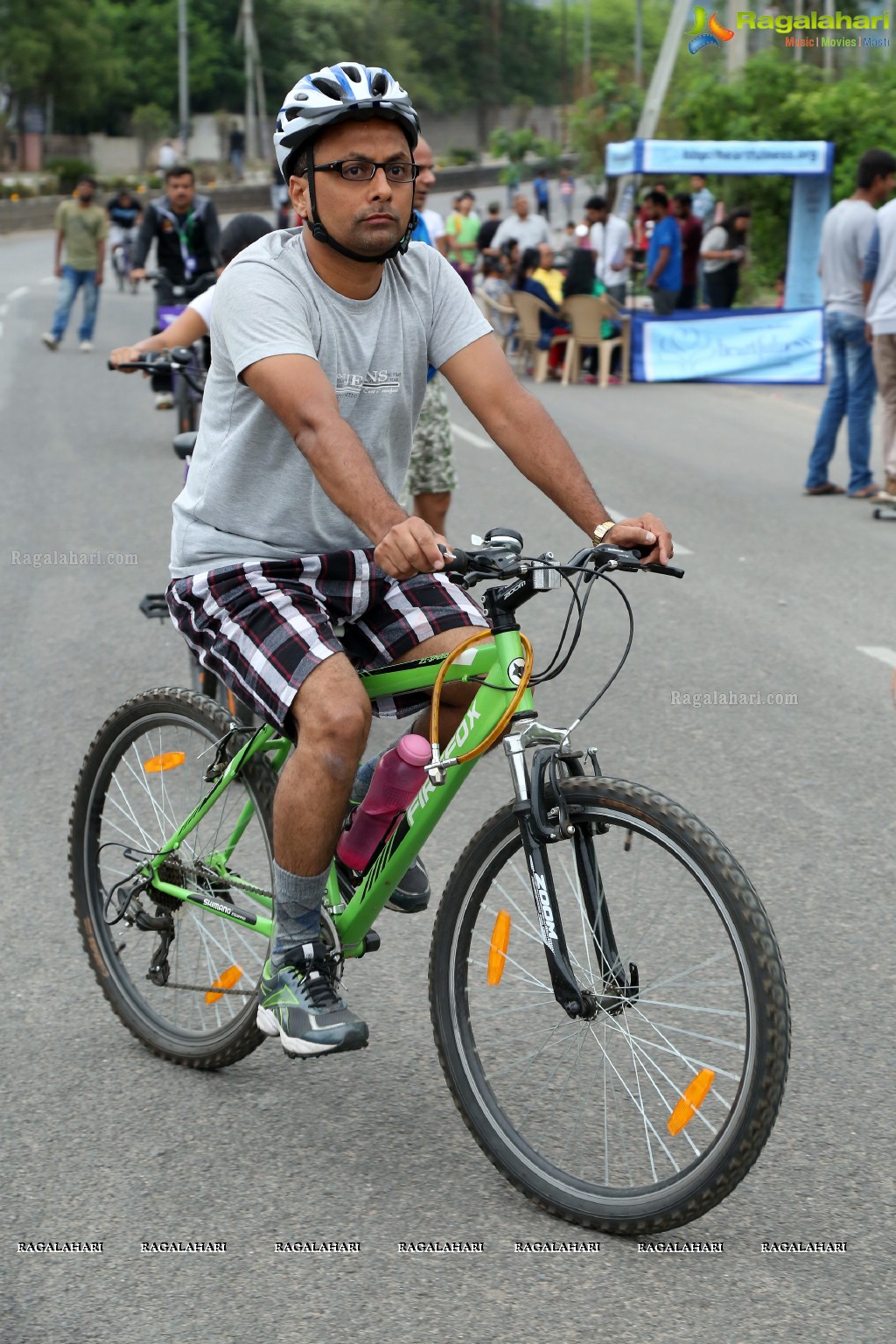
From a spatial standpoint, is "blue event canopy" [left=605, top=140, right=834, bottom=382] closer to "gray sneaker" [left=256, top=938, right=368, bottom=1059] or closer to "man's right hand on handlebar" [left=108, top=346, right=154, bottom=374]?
"man's right hand on handlebar" [left=108, top=346, right=154, bottom=374]

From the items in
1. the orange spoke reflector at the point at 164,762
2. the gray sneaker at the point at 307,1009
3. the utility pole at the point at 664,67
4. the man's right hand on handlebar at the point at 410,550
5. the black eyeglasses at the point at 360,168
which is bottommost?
the gray sneaker at the point at 307,1009

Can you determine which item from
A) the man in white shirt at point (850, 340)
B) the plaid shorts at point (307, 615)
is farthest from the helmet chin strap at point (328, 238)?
the man in white shirt at point (850, 340)

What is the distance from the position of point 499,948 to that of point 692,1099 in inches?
18.0

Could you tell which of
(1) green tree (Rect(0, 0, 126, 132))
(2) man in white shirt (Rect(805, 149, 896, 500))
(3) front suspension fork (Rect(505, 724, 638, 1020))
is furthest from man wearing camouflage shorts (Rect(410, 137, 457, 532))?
(1) green tree (Rect(0, 0, 126, 132))

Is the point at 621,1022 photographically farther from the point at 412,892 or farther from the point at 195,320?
the point at 195,320

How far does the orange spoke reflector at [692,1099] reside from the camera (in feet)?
9.96

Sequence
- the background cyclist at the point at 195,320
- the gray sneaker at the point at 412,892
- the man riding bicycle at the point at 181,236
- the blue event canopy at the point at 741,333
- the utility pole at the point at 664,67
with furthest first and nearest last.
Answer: the utility pole at the point at 664,67, the blue event canopy at the point at 741,333, the man riding bicycle at the point at 181,236, the background cyclist at the point at 195,320, the gray sneaker at the point at 412,892

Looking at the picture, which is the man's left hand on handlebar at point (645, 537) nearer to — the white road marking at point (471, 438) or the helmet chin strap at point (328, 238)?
the helmet chin strap at point (328, 238)

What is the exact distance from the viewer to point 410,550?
282 centimetres

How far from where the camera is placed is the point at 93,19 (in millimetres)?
93562

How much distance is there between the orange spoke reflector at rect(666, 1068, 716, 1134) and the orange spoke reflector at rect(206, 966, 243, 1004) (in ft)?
3.65

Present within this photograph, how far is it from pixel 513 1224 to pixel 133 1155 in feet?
2.58

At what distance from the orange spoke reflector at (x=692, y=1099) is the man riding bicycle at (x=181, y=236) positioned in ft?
33.9

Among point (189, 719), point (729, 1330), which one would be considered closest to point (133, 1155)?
point (189, 719)
